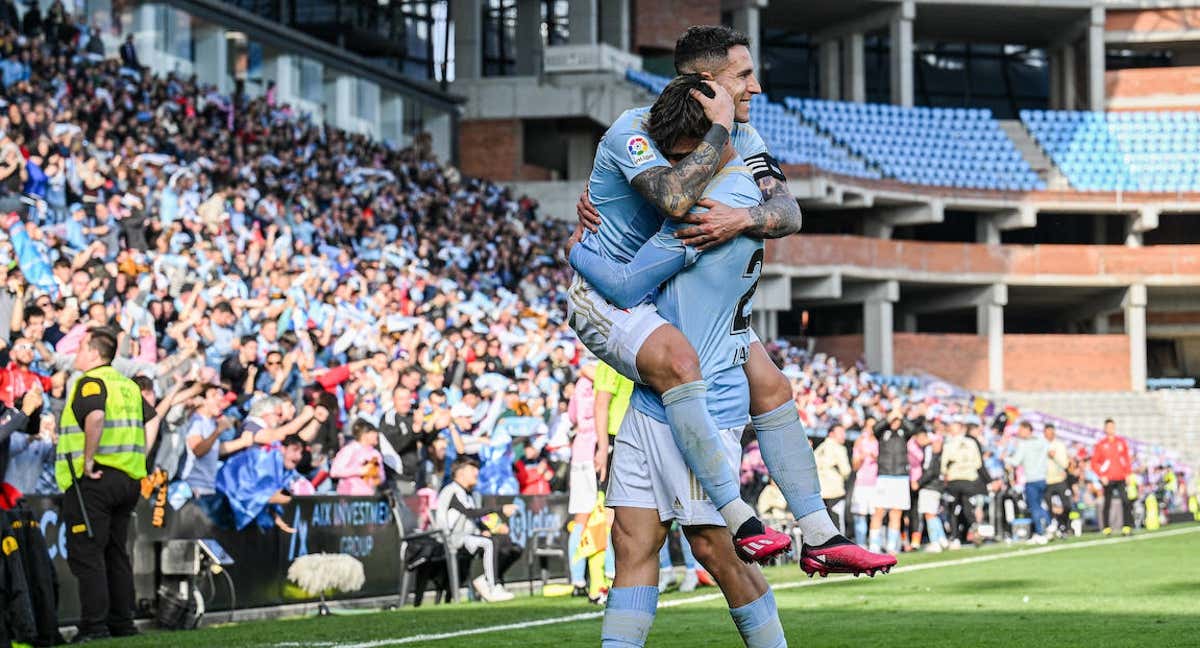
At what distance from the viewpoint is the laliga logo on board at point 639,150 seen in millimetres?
6137

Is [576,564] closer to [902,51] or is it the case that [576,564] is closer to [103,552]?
[103,552]

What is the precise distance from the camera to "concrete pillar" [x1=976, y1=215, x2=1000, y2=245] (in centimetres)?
5300

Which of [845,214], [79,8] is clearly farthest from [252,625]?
[845,214]

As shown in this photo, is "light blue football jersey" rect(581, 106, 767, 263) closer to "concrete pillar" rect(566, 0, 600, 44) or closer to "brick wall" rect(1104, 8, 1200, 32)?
"concrete pillar" rect(566, 0, 600, 44)

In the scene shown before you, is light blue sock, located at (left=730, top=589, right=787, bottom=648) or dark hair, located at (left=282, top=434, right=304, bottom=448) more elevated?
dark hair, located at (left=282, top=434, right=304, bottom=448)

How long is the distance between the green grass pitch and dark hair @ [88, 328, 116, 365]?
6.10 feet

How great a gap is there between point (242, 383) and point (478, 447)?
2544mm

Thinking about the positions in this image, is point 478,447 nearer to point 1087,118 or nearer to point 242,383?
point 242,383

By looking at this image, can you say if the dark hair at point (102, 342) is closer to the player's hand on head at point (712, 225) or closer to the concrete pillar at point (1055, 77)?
the player's hand on head at point (712, 225)

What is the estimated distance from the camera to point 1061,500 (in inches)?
1045

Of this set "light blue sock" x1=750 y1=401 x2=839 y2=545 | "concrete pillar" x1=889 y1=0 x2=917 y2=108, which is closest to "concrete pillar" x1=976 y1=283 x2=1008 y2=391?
"concrete pillar" x1=889 y1=0 x2=917 y2=108

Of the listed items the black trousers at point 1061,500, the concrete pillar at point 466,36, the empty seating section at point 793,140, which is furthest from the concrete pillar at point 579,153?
the black trousers at point 1061,500

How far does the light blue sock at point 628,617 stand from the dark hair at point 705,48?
189 centimetres

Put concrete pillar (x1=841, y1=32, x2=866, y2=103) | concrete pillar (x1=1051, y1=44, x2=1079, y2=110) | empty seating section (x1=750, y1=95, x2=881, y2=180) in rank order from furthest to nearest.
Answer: concrete pillar (x1=1051, y1=44, x2=1079, y2=110)
concrete pillar (x1=841, y1=32, x2=866, y2=103)
empty seating section (x1=750, y1=95, x2=881, y2=180)
